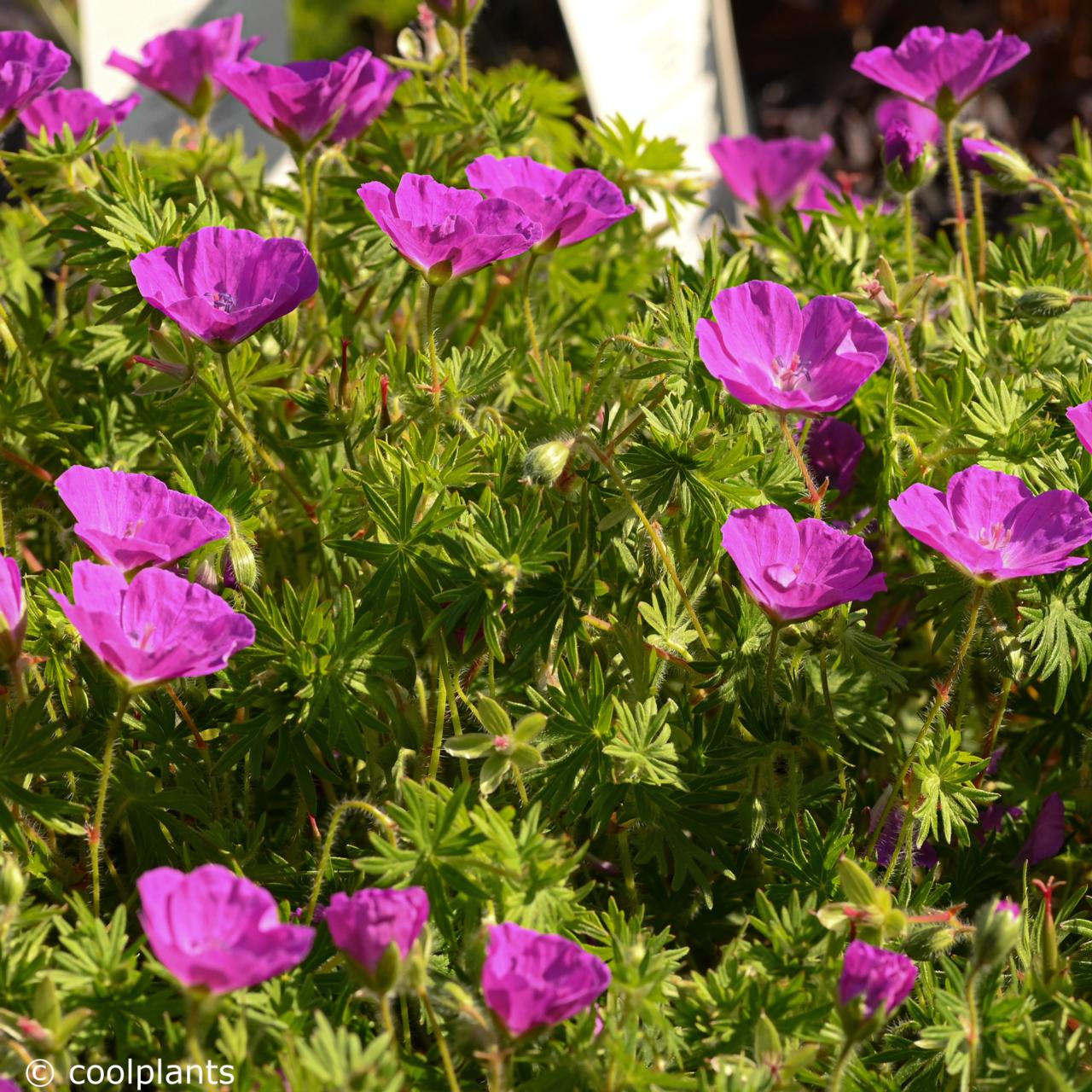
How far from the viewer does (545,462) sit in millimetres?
1128

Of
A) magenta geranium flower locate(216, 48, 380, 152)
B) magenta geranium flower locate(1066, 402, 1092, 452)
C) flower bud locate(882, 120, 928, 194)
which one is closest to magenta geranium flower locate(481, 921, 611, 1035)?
magenta geranium flower locate(1066, 402, 1092, 452)

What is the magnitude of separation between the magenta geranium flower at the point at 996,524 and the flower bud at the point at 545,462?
0.27 meters

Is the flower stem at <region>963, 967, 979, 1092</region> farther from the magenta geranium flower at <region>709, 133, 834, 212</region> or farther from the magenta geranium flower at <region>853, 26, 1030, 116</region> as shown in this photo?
the magenta geranium flower at <region>709, 133, 834, 212</region>

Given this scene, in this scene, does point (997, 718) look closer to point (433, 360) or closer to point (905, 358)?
point (905, 358)

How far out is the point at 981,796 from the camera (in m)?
1.21

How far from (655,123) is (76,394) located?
1065mm

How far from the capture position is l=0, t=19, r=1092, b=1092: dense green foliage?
100 centimetres

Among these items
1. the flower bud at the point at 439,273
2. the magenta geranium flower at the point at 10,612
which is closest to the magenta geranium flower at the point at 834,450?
the flower bud at the point at 439,273

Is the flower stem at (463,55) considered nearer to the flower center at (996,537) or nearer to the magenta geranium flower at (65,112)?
the magenta geranium flower at (65,112)

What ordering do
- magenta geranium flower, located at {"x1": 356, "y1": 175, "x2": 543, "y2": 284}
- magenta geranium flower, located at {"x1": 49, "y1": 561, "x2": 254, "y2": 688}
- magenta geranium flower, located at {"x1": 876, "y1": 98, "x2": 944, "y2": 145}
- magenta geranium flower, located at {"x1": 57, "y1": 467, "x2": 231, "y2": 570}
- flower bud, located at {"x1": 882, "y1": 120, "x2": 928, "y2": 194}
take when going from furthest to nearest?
magenta geranium flower, located at {"x1": 876, "y1": 98, "x2": 944, "y2": 145}
flower bud, located at {"x1": 882, "y1": 120, "x2": 928, "y2": 194}
magenta geranium flower, located at {"x1": 356, "y1": 175, "x2": 543, "y2": 284}
magenta geranium flower, located at {"x1": 57, "y1": 467, "x2": 231, "y2": 570}
magenta geranium flower, located at {"x1": 49, "y1": 561, "x2": 254, "y2": 688}

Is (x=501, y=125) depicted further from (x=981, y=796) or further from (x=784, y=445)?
(x=981, y=796)

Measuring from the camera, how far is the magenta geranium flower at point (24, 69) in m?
1.34

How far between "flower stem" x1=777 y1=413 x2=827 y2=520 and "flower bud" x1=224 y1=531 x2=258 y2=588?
0.46 m

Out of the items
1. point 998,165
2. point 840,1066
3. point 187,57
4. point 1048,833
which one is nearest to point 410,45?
point 187,57
